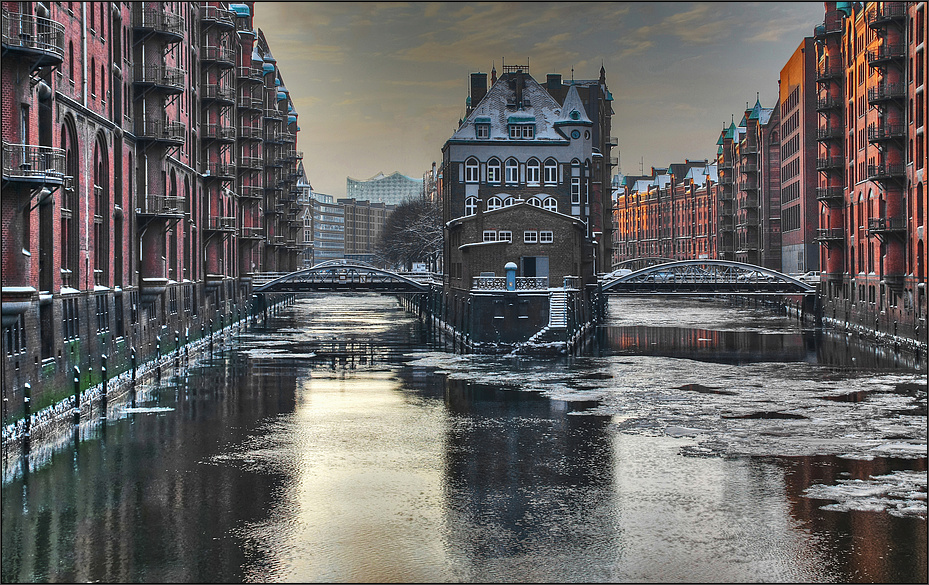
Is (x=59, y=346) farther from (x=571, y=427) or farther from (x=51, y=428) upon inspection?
(x=571, y=427)

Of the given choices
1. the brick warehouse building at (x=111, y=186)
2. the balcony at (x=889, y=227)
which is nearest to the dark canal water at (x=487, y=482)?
the brick warehouse building at (x=111, y=186)

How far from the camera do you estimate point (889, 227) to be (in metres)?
62.5

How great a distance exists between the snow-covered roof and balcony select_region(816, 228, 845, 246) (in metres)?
20.1

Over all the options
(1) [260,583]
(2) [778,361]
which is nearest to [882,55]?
(2) [778,361]

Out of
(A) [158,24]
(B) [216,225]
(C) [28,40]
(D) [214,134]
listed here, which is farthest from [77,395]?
(D) [214,134]

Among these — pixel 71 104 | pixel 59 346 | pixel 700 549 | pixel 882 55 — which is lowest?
pixel 700 549

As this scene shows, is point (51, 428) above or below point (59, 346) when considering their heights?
below

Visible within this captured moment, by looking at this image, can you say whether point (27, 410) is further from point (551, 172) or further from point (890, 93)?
point (551, 172)

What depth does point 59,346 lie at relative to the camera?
34.1 m

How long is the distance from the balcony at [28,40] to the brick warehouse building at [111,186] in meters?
0.05

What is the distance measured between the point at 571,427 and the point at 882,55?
3997 centimetres

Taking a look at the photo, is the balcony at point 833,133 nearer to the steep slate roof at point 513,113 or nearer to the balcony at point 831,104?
the balcony at point 831,104

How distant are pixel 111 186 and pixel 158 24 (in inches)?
375

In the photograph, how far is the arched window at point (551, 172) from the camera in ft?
271
